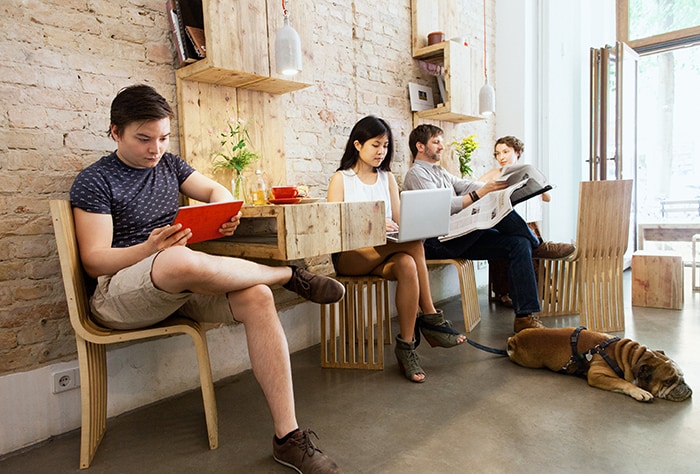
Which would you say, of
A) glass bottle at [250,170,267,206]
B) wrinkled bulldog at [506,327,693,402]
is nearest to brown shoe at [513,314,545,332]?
wrinkled bulldog at [506,327,693,402]

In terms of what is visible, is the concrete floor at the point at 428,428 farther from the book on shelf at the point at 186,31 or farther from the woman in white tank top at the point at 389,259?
the book on shelf at the point at 186,31

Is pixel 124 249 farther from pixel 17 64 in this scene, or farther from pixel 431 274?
pixel 431 274

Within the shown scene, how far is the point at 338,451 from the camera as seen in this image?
1641 millimetres

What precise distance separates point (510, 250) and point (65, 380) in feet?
7.58

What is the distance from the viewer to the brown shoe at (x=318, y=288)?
5.56 ft

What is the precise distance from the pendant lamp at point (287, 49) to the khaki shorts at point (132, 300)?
45.3 inches

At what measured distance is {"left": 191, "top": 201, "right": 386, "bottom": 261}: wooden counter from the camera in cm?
170

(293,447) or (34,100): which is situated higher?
(34,100)

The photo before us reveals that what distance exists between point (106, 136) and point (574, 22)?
15.8ft

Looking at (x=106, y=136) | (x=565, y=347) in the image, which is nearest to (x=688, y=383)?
(x=565, y=347)

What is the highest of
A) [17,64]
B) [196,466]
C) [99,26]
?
[99,26]

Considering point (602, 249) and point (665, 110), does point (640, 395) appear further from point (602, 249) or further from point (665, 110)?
point (665, 110)

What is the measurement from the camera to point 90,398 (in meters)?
1.59

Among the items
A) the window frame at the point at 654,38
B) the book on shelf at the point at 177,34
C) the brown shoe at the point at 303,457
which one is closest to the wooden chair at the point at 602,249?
the brown shoe at the point at 303,457
